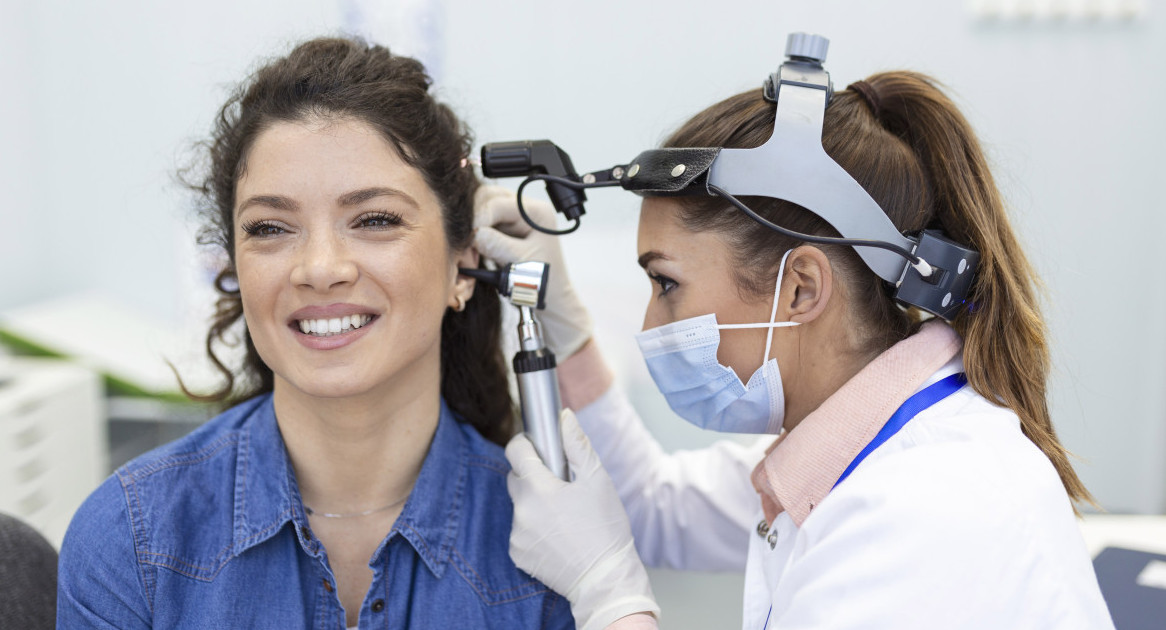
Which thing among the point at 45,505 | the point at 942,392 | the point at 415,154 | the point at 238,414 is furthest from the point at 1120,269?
the point at 45,505

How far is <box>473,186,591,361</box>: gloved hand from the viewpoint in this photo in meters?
1.38

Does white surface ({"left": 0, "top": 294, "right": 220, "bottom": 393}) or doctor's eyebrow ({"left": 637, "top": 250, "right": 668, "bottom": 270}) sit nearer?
doctor's eyebrow ({"left": 637, "top": 250, "right": 668, "bottom": 270})

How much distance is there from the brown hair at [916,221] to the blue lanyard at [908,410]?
0.03m

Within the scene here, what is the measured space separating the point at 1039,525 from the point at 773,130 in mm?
549

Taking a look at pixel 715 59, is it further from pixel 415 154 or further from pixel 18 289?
pixel 18 289

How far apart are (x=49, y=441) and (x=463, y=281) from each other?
4.42 feet

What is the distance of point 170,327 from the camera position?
8.12 feet

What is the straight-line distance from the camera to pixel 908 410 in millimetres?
1044

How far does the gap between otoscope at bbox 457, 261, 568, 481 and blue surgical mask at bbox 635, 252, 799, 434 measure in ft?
0.48

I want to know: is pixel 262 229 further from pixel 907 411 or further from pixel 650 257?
pixel 907 411

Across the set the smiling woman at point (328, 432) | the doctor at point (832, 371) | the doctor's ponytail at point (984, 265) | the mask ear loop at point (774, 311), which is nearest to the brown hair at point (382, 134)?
the smiling woman at point (328, 432)

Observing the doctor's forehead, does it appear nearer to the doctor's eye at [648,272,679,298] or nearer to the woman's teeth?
the doctor's eye at [648,272,679,298]

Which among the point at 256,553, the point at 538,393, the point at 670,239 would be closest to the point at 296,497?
the point at 256,553

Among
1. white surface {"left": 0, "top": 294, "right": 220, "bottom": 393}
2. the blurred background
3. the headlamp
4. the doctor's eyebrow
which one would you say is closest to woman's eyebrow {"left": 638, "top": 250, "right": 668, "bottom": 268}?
the doctor's eyebrow
